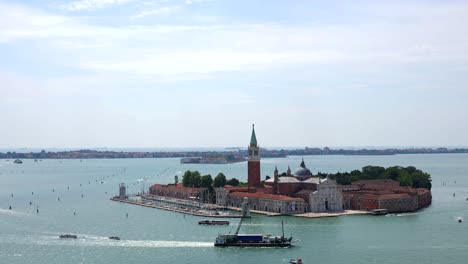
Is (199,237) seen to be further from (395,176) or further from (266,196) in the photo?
(395,176)

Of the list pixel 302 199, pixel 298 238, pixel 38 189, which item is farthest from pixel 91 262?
pixel 38 189

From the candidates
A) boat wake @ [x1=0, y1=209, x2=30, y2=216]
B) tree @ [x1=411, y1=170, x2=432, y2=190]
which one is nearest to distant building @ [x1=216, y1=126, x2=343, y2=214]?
tree @ [x1=411, y1=170, x2=432, y2=190]

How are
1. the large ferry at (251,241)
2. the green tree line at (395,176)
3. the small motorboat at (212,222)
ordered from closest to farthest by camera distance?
the large ferry at (251,241) < the small motorboat at (212,222) < the green tree line at (395,176)

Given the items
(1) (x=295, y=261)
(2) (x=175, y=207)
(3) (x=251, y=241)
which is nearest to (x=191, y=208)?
(2) (x=175, y=207)

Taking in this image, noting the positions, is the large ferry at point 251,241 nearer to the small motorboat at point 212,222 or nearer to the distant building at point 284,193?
the small motorboat at point 212,222

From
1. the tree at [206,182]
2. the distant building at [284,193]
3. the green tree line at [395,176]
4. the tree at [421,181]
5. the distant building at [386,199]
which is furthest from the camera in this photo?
the green tree line at [395,176]

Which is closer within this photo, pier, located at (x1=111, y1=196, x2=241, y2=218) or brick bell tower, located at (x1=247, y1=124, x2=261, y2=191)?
pier, located at (x1=111, y1=196, x2=241, y2=218)

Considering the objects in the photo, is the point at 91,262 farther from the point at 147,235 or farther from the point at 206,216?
the point at 206,216

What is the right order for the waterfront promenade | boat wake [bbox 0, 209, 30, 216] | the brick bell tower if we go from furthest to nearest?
the brick bell tower, boat wake [bbox 0, 209, 30, 216], the waterfront promenade

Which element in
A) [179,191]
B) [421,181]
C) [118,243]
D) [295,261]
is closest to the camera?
[295,261]

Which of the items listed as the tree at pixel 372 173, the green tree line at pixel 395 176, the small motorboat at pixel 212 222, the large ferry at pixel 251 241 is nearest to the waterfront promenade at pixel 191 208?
the small motorboat at pixel 212 222

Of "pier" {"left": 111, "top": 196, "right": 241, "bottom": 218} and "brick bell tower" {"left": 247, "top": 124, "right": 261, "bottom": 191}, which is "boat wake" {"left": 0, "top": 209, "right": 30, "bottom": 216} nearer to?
"pier" {"left": 111, "top": 196, "right": 241, "bottom": 218}
